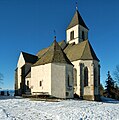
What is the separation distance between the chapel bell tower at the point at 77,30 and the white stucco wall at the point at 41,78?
1759 centimetres

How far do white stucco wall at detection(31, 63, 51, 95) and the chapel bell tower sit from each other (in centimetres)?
1759

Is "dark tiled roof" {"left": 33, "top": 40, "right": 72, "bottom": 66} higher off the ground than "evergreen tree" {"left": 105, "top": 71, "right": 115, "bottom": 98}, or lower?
higher

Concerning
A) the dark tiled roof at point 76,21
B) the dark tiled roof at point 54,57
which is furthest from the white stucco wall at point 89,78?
the dark tiled roof at point 76,21

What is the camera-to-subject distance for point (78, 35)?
152 feet

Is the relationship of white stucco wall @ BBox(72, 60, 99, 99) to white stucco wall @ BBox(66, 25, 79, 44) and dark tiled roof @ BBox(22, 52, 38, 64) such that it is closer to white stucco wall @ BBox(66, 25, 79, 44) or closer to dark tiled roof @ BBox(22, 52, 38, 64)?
white stucco wall @ BBox(66, 25, 79, 44)

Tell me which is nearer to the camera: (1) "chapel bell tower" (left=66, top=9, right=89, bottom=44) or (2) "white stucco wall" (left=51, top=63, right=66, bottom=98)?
(2) "white stucco wall" (left=51, top=63, right=66, bottom=98)

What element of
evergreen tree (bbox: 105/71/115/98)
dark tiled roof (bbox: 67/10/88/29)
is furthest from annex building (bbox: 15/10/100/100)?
evergreen tree (bbox: 105/71/115/98)

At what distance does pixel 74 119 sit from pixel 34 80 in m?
20.2

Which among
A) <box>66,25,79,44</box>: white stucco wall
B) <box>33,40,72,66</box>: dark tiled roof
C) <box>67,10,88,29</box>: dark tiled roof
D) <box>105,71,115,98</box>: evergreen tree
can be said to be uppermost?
<box>67,10,88,29</box>: dark tiled roof

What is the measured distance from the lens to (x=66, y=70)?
30438 mm

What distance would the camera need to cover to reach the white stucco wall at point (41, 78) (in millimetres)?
29156

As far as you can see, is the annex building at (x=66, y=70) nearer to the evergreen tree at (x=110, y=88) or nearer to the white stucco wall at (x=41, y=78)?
the white stucco wall at (x=41, y=78)

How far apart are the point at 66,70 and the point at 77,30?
63.3 feet

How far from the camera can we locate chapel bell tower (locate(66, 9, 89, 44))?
1840 inches
